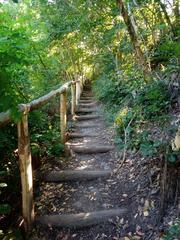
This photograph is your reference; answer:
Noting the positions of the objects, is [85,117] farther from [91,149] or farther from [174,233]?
[174,233]

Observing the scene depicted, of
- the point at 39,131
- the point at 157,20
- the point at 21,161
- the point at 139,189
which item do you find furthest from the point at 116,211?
the point at 157,20

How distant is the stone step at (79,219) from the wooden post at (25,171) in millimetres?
226

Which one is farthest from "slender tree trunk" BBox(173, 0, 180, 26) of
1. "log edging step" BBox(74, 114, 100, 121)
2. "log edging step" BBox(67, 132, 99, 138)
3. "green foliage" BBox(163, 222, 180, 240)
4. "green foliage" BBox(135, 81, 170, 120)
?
"green foliage" BBox(163, 222, 180, 240)

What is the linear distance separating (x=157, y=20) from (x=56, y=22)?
3680 mm

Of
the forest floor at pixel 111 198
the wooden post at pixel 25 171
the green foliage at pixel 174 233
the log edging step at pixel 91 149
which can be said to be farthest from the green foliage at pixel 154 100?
the wooden post at pixel 25 171

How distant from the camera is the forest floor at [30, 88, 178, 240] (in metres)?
3.23

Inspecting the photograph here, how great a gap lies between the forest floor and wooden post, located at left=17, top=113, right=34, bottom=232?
227mm

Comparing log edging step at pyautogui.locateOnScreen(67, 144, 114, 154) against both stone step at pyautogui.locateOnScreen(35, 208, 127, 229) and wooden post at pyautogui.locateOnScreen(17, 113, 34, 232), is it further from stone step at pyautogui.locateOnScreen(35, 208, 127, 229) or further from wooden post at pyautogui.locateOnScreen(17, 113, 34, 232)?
wooden post at pyautogui.locateOnScreen(17, 113, 34, 232)

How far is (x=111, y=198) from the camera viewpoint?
12.8 feet

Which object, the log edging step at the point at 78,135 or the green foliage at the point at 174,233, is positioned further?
the log edging step at the point at 78,135

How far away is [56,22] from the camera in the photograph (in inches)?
407

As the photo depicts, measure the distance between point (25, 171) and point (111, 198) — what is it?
133 centimetres

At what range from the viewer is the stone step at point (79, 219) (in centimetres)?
349

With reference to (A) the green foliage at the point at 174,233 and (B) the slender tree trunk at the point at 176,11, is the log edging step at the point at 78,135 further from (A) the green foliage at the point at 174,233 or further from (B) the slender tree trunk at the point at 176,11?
(B) the slender tree trunk at the point at 176,11
